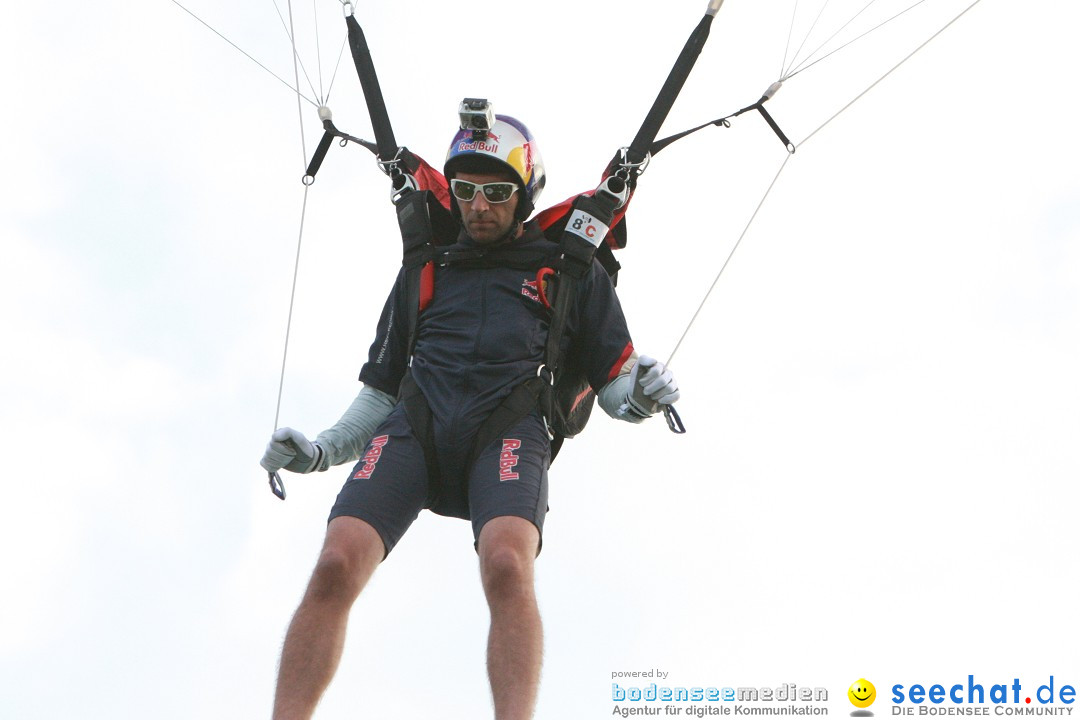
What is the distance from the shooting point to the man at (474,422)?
4480 millimetres

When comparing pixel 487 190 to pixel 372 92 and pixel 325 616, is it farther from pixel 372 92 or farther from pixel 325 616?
pixel 325 616

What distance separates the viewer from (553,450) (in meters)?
5.49

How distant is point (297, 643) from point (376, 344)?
1547mm

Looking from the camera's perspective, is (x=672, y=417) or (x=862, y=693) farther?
(x=862, y=693)

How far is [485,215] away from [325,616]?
174 cm

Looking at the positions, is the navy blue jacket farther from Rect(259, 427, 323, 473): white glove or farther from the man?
Rect(259, 427, 323, 473): white glove

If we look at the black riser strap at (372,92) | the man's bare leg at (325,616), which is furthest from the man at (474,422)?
the black riser strap at (372,92)

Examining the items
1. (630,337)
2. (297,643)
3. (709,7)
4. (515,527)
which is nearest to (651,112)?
(709,7)

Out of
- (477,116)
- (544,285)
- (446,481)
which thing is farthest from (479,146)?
(446,481)

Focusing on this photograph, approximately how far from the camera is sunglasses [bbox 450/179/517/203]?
5.48 metres

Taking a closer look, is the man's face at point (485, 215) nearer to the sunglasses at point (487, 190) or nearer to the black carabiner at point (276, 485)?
the sunglasses at point (487, 190)

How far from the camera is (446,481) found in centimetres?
518

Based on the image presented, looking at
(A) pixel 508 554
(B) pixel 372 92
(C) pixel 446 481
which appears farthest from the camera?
(B) pixel 372 92

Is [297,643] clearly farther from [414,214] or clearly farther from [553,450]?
[414,214]
